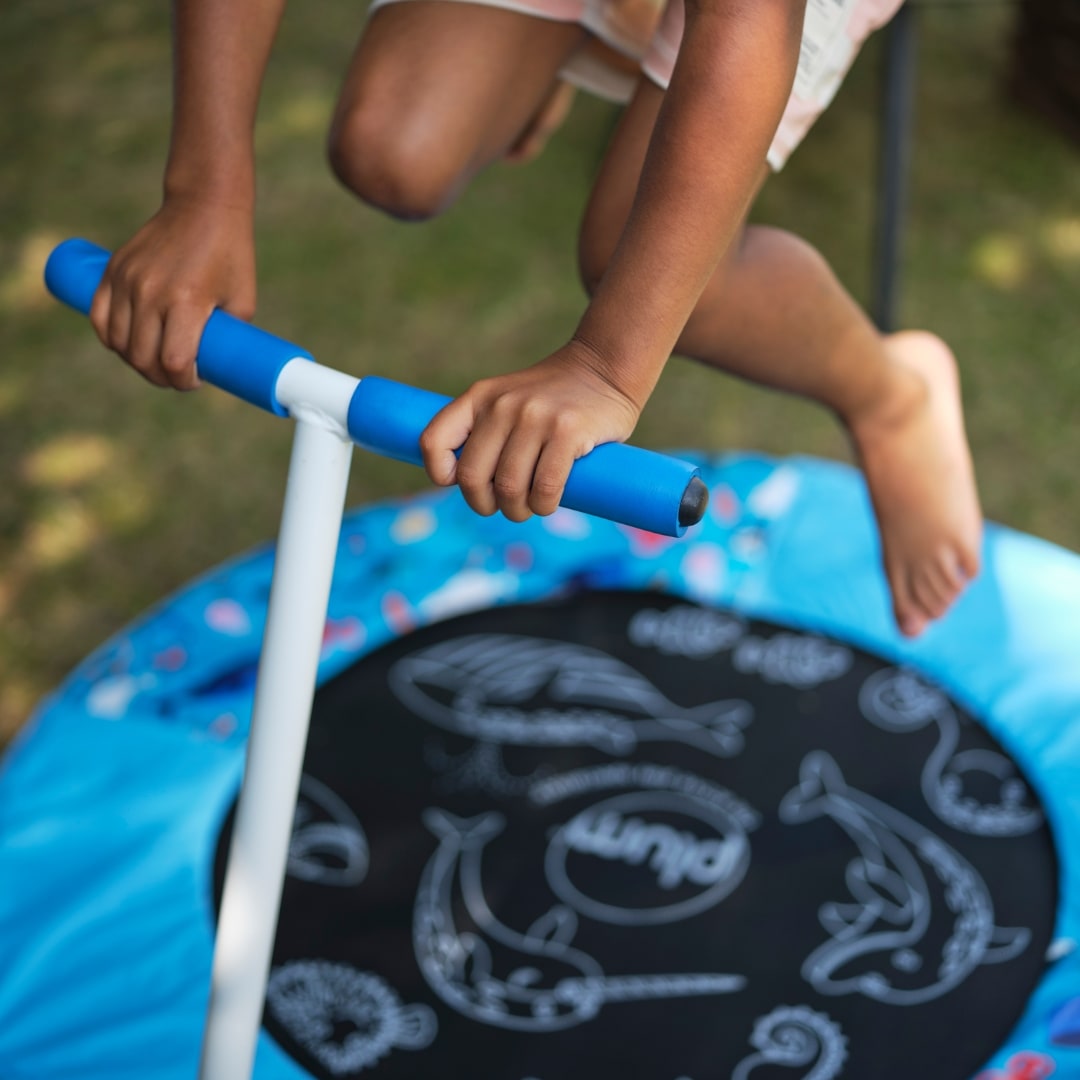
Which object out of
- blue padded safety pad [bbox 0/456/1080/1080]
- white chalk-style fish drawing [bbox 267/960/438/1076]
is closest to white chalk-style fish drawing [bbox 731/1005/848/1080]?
blue padded safety pad [bbox 0/456/1080/1080]

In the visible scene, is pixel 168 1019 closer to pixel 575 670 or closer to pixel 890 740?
pixel 575 670

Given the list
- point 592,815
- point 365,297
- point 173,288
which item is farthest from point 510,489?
point 365,297

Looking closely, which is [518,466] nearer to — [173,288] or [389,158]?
[173,288]

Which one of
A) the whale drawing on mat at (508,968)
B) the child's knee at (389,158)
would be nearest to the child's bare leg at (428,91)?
the child's knee at (389,158)

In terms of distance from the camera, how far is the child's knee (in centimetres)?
116

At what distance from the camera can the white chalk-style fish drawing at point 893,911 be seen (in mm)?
1168

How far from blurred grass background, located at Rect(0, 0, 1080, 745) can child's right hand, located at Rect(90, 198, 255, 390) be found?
90cm

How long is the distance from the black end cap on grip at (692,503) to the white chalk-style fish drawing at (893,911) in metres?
0.65

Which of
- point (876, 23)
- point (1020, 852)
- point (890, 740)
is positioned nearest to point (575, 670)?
point (890, 740)

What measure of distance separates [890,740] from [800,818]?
0.16m

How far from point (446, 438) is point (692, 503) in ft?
0.47

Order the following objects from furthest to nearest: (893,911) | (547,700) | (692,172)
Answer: (547,700), (893,911), (692,172)

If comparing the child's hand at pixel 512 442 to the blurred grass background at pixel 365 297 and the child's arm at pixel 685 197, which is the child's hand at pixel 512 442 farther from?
the blurred grass background at pixel 365 297

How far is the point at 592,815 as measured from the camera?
1.34 m
